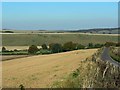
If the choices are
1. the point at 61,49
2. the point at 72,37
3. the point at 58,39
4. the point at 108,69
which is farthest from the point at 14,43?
the point at 108,69

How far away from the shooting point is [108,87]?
1648 centimetres

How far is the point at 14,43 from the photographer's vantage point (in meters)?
134

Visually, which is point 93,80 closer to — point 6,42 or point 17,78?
point 17,78

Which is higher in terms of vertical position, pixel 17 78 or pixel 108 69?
pixel 108 69

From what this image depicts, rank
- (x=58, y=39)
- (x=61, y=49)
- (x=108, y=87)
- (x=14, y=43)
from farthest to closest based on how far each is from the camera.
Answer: (x=58, y=39), (x=14, y=43), (x=61, y=49), (x=108, y=87)

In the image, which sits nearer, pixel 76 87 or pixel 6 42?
pixel 76 87

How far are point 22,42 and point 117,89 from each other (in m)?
121

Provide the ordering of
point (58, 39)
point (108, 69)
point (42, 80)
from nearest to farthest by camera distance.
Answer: point (108, 69), point (42, 80), point (58, 39)

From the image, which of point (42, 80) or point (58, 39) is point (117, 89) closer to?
point (42, 80)

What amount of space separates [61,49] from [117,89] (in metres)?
76.1

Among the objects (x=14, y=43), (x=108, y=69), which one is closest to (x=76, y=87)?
(x=108, y=69)

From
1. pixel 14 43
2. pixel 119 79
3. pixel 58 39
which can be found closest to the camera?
pixel 119 79

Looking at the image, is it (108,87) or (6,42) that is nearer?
(108,87)

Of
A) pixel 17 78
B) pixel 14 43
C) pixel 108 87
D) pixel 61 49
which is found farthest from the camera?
pixel 14 43
